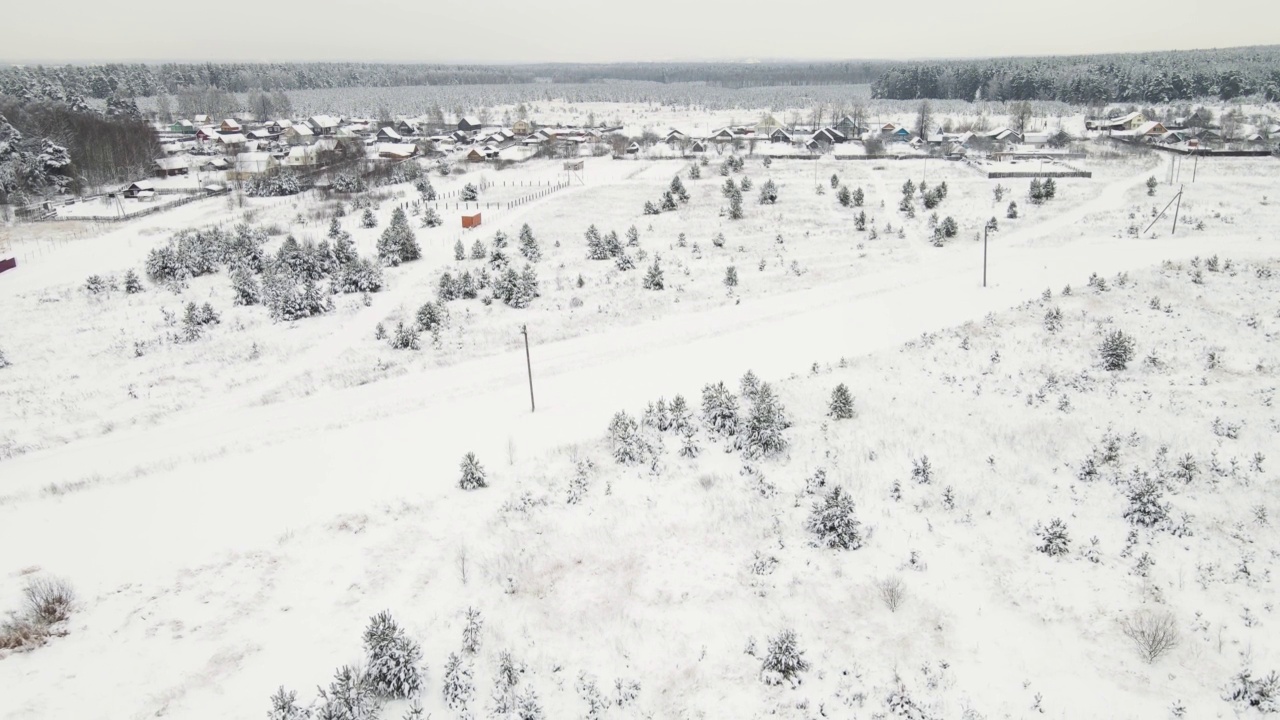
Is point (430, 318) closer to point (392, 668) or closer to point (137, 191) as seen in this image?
point (392, 668)

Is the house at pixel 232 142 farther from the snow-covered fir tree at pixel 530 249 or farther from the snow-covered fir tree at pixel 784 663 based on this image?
the snow-covered fir tree at pixel 784 663

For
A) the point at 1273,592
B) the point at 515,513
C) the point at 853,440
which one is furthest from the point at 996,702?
the point at 515,513

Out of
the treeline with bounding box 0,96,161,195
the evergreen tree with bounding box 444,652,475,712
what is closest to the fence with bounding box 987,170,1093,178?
the evergreen tree with bounding box 444,652,475,712

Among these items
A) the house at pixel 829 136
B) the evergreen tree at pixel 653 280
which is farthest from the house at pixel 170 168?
the house at pixel 829 136

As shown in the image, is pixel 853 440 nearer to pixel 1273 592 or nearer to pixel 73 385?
pixel 1273 592

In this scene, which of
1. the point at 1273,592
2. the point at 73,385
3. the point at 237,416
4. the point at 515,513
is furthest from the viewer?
the point at 73,385

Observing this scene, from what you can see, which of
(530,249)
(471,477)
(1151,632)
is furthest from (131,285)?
(1151,632)

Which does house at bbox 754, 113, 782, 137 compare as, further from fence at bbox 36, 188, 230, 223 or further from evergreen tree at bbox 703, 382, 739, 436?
evergreen tree at bbox 703, 382, 739, 436
